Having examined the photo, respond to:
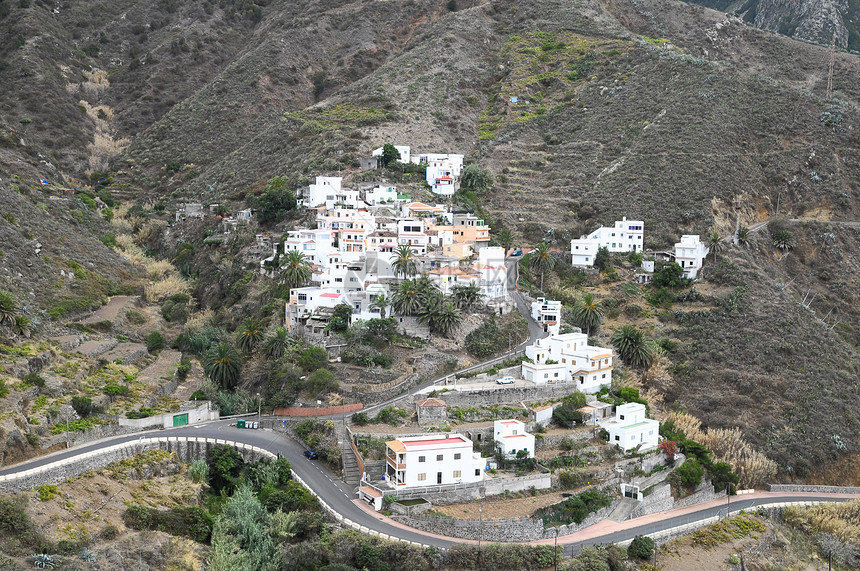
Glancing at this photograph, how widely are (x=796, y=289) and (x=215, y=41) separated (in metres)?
93.2

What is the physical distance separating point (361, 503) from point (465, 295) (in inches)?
764

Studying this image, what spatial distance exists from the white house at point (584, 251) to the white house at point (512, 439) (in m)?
27.2

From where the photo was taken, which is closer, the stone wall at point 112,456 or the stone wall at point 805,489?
the stone wall at point 112,456

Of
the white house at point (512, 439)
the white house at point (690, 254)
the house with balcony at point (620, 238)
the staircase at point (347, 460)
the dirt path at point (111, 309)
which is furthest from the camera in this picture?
the house with balcony at point (620, 238)

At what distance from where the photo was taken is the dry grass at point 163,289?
71.5 meters

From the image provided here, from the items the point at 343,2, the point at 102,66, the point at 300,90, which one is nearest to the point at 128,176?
the point at 300,90

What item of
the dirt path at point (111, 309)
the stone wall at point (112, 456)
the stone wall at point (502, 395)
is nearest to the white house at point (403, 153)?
the dirt path at point (111, 309)

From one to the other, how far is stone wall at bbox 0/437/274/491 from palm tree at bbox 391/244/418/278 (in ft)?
56.5

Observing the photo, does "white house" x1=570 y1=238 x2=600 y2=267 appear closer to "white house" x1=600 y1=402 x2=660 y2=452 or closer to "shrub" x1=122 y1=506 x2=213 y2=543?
"white house" x1=600 y1=402 x2=660 y2=452

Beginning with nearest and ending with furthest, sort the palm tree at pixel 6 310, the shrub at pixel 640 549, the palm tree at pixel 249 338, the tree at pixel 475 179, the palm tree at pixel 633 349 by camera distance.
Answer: the shrub at pixel 640 549 < the palm tree at pixel 6 310 < the palm tree at pixel 249 338 < the palm tree at pixel 633 349 < the tree at pixel 475 179

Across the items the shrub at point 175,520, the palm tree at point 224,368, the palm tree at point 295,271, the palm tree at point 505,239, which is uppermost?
the palm tree at point 505,239

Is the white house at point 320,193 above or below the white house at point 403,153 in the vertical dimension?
below

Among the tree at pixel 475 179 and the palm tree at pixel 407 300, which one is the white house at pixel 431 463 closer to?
the palm tree at pixel 407 300

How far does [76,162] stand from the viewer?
10288cm
